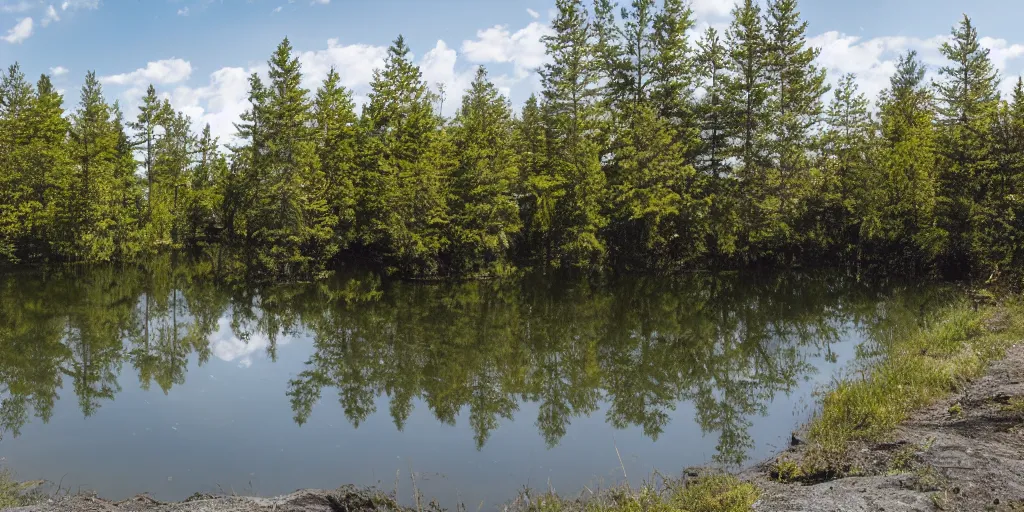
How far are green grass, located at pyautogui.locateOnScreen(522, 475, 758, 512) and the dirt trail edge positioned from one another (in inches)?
11.1

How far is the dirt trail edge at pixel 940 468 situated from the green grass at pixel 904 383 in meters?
0.33

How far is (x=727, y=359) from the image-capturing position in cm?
1830

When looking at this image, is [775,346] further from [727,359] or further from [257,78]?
[257,78]

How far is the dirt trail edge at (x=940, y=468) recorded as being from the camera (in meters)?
7.50

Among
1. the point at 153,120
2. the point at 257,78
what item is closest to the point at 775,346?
the point at 257,78

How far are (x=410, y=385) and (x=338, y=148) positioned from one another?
110 ft

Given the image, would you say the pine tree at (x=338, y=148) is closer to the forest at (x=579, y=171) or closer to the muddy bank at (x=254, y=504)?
the forest at (x=579, y=171)

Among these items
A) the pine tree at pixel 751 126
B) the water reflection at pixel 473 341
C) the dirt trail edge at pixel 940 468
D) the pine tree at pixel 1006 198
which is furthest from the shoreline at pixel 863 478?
the pine tree at pixel 751 126

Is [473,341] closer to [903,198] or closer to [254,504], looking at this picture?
[254,504]

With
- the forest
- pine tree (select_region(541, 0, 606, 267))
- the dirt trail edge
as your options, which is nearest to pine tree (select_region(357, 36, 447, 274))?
the forest

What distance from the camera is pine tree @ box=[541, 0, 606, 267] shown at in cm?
4062

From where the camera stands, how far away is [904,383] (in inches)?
494

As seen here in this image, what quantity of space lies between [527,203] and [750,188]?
13794 mm

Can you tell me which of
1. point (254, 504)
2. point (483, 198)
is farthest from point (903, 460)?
point (483, 198)
